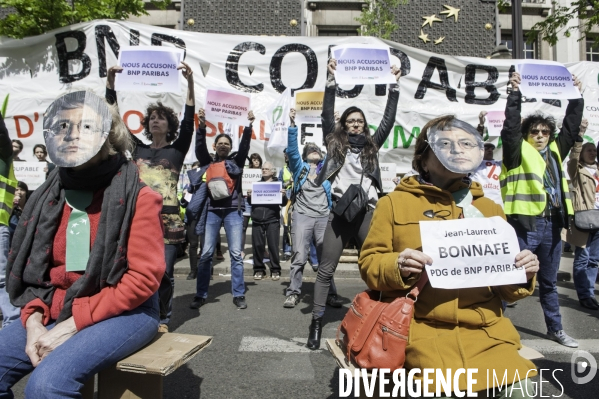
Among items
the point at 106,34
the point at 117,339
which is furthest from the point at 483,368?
the point at 106,34

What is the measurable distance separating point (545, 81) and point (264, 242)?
4482 millimetres

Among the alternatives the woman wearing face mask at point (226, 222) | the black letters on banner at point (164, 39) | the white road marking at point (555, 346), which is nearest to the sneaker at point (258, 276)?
the woman wearing face mask at point (226, 222)

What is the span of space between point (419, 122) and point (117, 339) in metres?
6.99

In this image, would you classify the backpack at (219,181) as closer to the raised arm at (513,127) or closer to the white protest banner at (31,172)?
the white protest banner at (31,172)

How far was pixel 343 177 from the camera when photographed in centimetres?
416

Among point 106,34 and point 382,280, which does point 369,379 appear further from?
point 106,34

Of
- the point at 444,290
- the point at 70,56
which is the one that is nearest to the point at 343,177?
the point at 444,290

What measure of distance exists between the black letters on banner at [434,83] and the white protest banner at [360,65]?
118 inches

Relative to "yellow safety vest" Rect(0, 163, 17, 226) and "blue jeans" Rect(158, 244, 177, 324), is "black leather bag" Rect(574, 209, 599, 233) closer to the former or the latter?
"blue jeans" Rect(158, 244, 177, 324)

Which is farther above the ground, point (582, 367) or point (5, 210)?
point (5, 210)

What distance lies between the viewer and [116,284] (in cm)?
215

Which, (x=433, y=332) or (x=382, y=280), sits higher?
(x=382, y=280)

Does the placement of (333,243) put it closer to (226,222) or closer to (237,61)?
(226,222)

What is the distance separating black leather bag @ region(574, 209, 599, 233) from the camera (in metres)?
5.92
